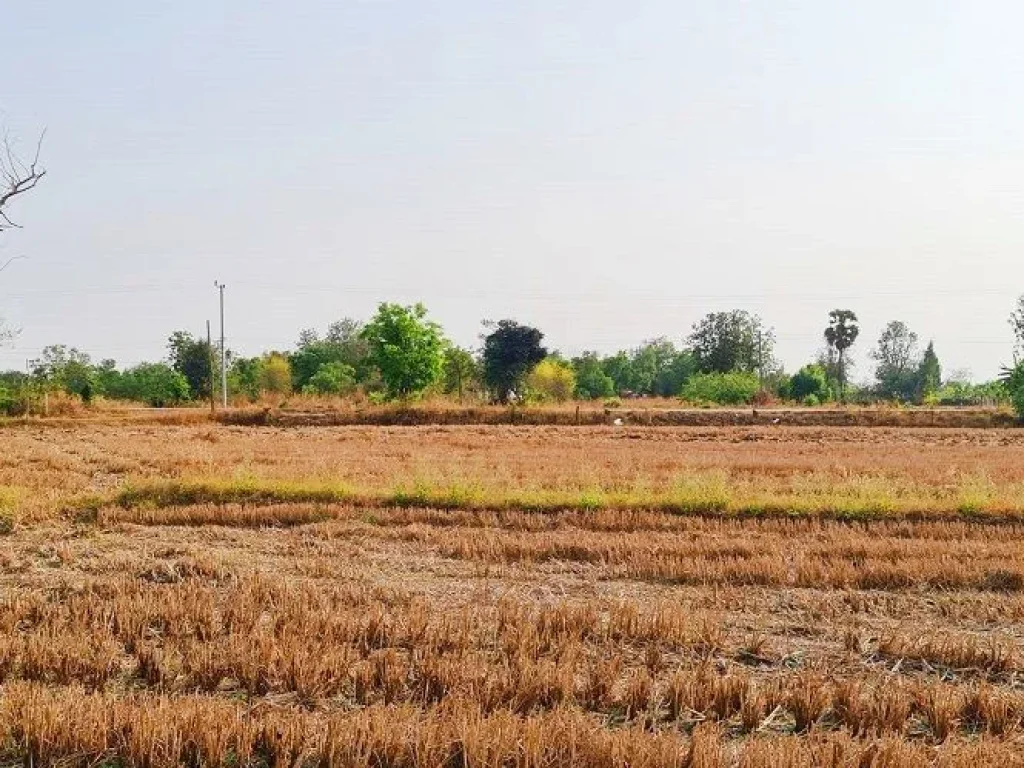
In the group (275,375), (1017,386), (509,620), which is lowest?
(509,620)

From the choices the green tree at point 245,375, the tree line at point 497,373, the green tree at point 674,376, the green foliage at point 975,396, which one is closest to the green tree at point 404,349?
the tree line at point 497,373

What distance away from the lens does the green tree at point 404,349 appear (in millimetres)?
49906

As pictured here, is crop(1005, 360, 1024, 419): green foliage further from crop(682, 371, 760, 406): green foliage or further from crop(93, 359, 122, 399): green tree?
crop(93, 359, 122, 399): green tree

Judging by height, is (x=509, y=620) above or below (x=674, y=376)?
below

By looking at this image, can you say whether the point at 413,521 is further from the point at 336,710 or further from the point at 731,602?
the point at 336,710

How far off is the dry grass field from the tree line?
31918 mm

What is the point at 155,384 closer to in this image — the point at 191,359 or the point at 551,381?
the point at 191,359

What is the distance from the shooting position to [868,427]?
38.8m

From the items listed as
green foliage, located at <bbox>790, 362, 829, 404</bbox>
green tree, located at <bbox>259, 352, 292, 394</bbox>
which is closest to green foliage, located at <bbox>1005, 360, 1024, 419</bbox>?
green foliage, located at <bbox>790, 362, 829, 404</bbox>

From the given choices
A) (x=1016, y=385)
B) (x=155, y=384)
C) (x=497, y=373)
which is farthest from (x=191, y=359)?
(x=1016, y=385)

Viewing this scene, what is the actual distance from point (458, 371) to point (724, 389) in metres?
17.8

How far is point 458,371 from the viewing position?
60531mm

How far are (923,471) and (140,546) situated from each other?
16.2 metres

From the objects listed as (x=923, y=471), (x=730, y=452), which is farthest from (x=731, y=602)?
(x=730, y=452)
